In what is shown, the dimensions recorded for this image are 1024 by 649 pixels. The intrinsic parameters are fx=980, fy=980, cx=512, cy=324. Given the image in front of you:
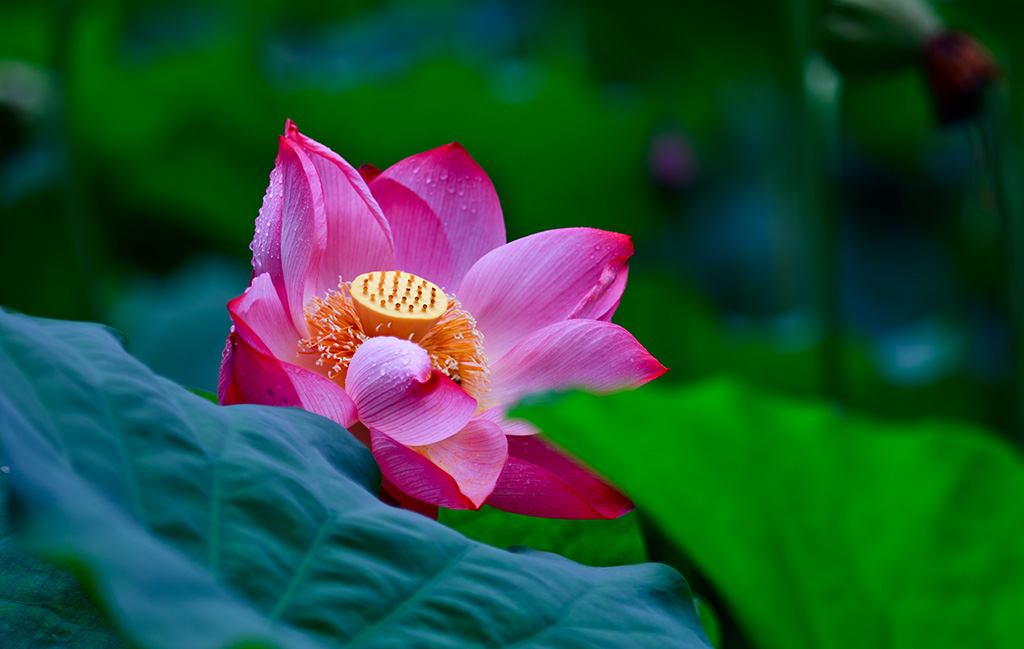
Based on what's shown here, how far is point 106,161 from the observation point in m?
1.83

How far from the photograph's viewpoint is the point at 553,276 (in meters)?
0.38

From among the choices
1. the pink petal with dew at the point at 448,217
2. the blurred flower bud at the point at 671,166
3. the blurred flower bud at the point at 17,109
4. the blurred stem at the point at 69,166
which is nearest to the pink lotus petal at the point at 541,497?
the pink petal with dew at the point at 448,217

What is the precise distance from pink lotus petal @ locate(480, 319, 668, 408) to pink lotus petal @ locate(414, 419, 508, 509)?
0.04 m

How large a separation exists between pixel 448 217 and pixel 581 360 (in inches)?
3.8

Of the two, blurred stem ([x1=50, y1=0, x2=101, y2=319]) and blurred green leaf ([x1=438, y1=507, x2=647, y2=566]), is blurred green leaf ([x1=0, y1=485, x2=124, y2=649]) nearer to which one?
blurred green leaf ([x1=438, y1=507, x2=647, y2=566])

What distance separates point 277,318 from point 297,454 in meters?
0.08

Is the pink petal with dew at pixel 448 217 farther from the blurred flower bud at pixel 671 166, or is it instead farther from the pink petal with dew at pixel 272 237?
the blurred flower bud at pixel 671 166

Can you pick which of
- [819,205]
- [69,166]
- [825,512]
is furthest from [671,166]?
[825,512]

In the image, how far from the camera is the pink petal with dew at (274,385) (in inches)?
12.3

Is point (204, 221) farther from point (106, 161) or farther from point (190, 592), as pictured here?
point (190, 592)

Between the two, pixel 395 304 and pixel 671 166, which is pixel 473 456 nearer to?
pixel 395 304

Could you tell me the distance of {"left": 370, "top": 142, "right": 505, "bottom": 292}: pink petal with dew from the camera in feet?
1.35

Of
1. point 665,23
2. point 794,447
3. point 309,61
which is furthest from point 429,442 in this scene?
point 309,61

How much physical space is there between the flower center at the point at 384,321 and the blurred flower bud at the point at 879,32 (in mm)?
621
